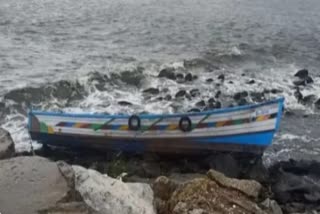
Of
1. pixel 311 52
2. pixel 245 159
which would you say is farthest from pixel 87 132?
pixel 311 52

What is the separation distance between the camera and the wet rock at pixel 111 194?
820 centimetres

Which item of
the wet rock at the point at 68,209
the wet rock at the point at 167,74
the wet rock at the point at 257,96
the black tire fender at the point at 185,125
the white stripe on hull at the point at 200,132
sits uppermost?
the wet rock at the point at 68,209

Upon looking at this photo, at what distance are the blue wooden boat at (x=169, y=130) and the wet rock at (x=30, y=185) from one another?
7.77 m

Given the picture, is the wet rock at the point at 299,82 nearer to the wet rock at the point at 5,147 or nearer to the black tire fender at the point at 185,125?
the black tire fender at the point at 185,125

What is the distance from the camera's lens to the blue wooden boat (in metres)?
16.5

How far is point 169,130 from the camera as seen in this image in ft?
55.2

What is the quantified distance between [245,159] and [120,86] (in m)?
9.63

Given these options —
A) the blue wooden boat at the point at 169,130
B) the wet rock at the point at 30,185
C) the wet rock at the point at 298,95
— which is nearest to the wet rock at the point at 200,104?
the wet rock at the point at 298,95

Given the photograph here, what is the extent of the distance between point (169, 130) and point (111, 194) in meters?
8.52

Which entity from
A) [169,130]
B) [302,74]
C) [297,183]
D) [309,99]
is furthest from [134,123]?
[302,74]

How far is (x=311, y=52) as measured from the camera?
3225cm

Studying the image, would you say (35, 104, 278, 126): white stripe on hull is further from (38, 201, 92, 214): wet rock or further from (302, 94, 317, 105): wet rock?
(38, 201, 92, 214): wet rock

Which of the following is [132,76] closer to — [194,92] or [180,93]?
[180,93]

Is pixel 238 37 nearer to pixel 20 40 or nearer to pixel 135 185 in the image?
pixel 20 40
